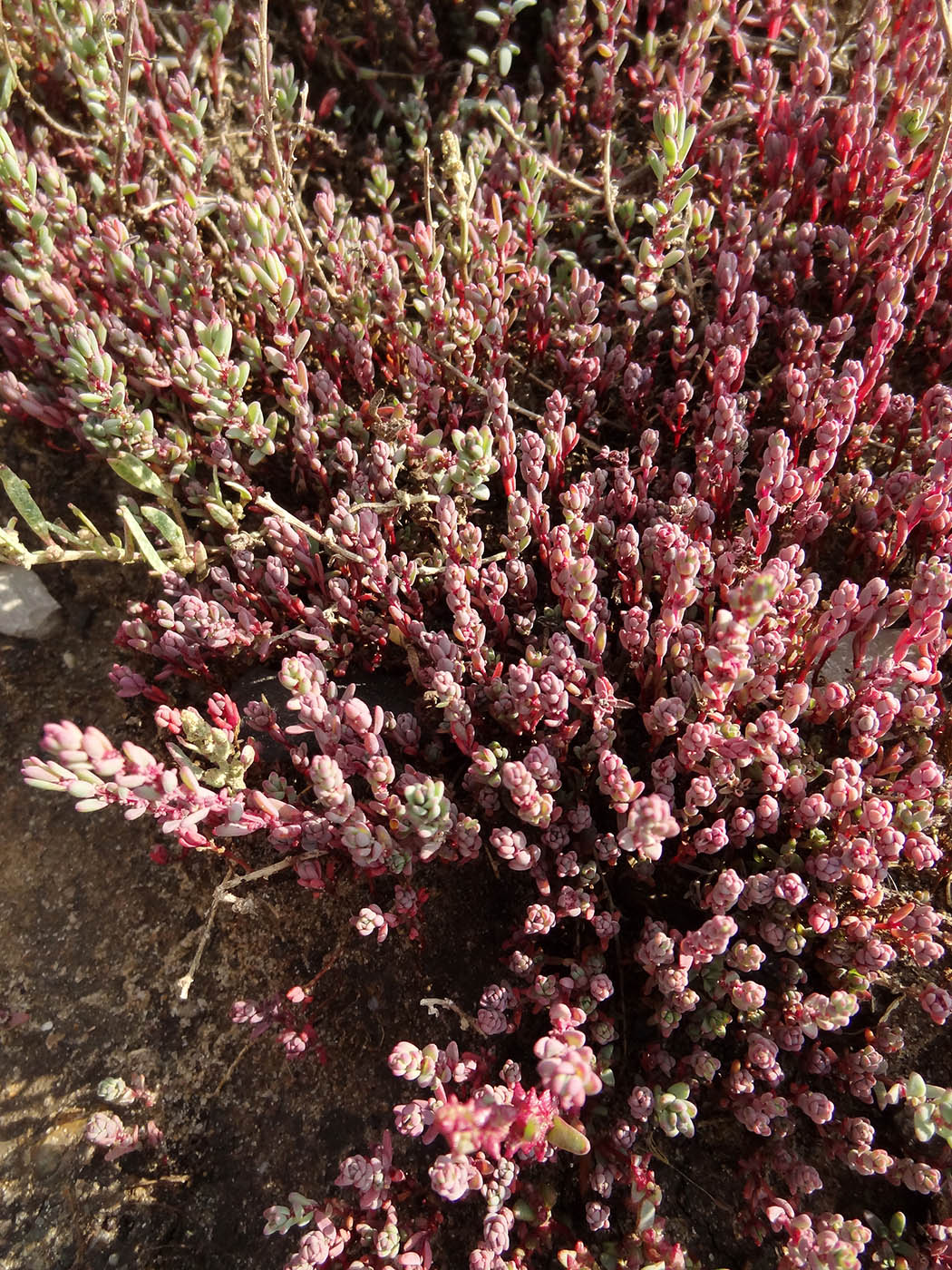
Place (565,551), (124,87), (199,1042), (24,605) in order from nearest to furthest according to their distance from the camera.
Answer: (565,551) → (199,1042) → (124,87) → (24,605)

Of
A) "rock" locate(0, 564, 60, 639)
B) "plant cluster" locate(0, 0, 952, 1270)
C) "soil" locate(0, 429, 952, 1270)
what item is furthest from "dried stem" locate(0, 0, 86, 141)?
"soil" locate(0, 429, 952, 1270)

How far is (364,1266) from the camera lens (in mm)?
2033

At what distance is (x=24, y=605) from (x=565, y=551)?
1943mm

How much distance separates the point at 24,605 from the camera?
300 cm

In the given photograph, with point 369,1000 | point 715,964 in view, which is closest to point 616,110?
point 715,964

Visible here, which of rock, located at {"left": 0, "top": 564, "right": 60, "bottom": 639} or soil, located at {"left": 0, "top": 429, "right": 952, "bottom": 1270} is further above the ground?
rock, located at {"left": 0, "top": 564, "right": 60, "bottom": 639}

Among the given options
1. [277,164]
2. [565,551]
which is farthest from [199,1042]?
[277,164]

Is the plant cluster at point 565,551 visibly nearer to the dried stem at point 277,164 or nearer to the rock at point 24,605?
the dried stem at point 277,164

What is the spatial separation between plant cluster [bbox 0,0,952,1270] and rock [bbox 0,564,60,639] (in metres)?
0.40

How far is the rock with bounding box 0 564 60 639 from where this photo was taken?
2.98 metres

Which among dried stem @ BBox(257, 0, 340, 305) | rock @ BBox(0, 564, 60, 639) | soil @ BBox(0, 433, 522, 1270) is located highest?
dried stem @ BBox(257, 0, 340, 305)

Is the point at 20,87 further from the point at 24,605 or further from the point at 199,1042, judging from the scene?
the point at 199,1042

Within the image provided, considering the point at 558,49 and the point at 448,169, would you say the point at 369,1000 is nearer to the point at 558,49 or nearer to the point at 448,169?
the point at 448,169

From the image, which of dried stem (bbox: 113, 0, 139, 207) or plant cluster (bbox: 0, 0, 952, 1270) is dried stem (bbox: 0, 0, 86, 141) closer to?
plant cluster (bbox: 0, 0, 952, 1270)
